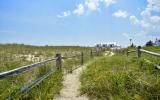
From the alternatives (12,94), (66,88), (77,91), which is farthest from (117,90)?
(12,94)

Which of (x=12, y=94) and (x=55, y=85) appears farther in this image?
(x=55, y=85)

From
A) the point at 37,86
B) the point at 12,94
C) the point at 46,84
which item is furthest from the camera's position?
the point at 46,84

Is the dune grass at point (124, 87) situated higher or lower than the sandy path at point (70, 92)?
higher

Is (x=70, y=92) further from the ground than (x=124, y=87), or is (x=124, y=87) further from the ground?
(x=124, y=87)

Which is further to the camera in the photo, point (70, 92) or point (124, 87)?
point (70, 92)

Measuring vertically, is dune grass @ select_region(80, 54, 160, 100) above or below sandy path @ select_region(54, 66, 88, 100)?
above

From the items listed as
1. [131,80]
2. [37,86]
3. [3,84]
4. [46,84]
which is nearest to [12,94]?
[3,84]

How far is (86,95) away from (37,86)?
170 centimetres

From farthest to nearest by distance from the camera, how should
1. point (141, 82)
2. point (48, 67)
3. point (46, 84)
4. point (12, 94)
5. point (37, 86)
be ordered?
point (48, 67)
point (46, 84)
point (37, 86)
point (141, 82)
point (12, 94)

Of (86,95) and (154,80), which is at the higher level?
(154,80)

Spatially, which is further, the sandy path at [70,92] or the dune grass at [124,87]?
the sandy path at [70,92]

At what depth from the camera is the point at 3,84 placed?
8.30m

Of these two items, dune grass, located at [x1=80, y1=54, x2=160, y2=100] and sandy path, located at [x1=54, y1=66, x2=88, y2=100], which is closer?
dune grass, located at [x1=80, y1=54, x2=160, y2=100]

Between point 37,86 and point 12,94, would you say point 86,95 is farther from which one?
point 12,94
